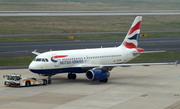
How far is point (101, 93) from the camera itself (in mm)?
38312

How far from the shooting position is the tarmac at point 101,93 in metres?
32.5

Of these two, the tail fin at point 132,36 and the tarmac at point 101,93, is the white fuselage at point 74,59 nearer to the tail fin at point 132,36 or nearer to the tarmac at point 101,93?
the tail fin at point 132,36

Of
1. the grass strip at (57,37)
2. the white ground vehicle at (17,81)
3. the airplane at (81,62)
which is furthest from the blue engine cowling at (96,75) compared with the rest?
the grass strip at (57,37)

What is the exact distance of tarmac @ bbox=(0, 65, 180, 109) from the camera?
3247 centimetres

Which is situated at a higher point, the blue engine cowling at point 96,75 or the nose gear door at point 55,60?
the nose gear door at point 55,60

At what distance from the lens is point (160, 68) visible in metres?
58.8

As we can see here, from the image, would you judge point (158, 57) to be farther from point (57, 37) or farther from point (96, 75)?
point (57, 37)

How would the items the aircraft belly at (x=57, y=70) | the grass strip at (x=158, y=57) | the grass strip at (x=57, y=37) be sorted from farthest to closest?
the grass strip at (x=57, y=37)
the grass strip at (x=158, y=57)
the aircraft belly at (x=57, y=70)

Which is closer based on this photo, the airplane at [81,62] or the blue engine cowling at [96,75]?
the airplane at [81,62]

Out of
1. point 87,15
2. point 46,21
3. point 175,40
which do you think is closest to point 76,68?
point 175,40

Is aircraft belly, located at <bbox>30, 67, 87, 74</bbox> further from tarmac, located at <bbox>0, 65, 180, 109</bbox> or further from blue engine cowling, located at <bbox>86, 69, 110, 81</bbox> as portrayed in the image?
blue engine cowling, located at <bbox>86, 69, 110, 81</bbox>

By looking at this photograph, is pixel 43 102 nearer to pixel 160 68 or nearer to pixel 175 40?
pixel 160 68

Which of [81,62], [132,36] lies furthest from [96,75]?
[132,36]

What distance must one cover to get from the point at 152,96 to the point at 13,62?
1397 inches
